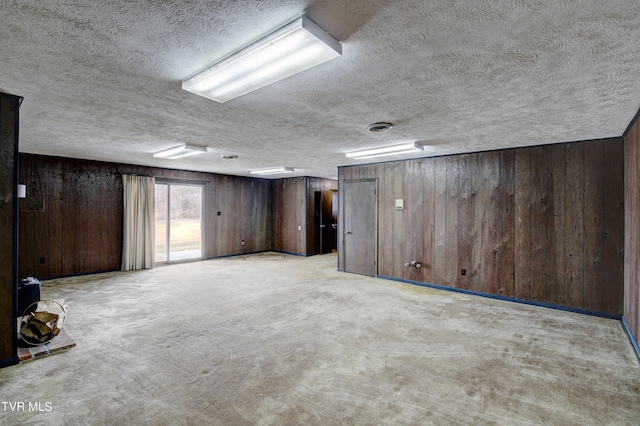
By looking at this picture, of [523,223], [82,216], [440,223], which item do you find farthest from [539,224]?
[82,216]

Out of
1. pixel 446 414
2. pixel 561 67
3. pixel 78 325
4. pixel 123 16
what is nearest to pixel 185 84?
A: pixel 123 16

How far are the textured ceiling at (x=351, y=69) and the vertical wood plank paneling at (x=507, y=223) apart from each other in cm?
75

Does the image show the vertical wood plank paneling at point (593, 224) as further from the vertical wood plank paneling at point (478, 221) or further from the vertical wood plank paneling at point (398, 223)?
the vertical wood plank paneling at point (398, 223)

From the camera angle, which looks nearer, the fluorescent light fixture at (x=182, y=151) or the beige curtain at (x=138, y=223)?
the fluorescent light fixture at (x=182, y=151)

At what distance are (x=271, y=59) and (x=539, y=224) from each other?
15.3ft

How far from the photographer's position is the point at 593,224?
4.05 metres

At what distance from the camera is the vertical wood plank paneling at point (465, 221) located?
5055mm

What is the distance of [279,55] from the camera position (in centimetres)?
169

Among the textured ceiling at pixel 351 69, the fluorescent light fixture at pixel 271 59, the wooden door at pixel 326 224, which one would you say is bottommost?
the wooden door at pixel 326 224

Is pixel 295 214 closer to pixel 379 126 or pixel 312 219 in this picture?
pixel 312 219

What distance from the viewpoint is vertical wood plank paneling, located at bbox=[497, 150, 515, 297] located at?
4668 mm

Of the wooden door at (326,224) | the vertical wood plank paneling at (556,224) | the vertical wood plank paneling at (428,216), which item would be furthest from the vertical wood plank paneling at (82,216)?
the vertical wood plank paneling at (556,224)

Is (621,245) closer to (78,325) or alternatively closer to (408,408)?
(408,408)

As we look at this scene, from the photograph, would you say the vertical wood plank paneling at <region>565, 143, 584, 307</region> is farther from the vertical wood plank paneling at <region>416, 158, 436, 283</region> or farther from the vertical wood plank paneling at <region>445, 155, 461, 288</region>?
the vertical wood plank paneling at <region>416, 158, 436, 283</region>
